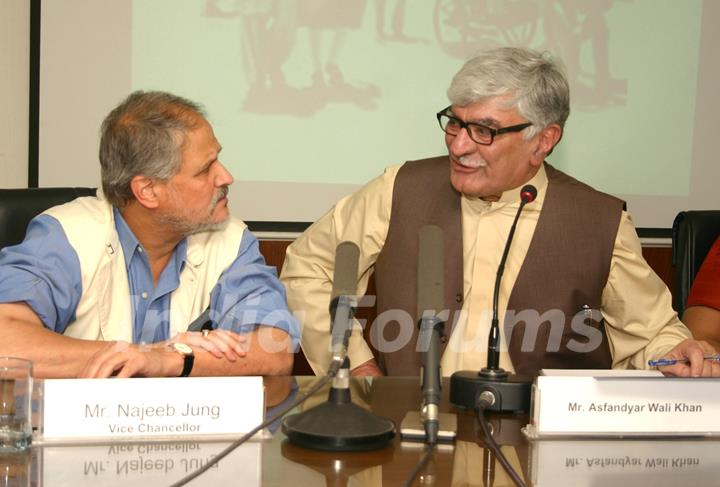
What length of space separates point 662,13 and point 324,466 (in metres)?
2.97

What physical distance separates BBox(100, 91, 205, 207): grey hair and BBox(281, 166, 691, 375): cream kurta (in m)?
0.56

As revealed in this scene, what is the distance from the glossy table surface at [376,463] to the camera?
145cm

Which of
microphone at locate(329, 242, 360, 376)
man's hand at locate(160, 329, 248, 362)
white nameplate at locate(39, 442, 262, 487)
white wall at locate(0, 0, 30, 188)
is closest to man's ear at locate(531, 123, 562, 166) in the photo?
man's hand at locate(160, 329, 248, 362)

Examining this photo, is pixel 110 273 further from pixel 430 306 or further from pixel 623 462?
pixel 623 462

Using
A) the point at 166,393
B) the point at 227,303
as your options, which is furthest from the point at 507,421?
the point at 227,303

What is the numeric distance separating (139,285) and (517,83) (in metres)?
1.08

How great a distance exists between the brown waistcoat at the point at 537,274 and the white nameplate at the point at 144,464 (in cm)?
115

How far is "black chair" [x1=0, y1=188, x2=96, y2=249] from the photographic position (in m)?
2.44

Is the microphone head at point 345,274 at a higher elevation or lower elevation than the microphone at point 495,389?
higher

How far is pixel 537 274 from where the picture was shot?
2641 mm

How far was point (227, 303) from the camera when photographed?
2426 mm

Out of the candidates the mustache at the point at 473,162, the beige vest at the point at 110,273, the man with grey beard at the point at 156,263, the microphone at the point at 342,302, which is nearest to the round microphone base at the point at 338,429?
the microphone at the point at 342,302

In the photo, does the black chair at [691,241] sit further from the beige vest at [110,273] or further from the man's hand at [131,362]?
the man's hand at [131,362]

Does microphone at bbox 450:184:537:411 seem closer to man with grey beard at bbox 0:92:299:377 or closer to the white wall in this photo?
man with grey beard at bbox 0:92:299:377
